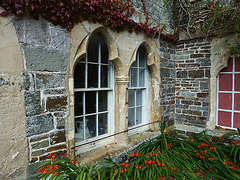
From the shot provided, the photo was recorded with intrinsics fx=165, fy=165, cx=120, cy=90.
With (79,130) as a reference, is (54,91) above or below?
above

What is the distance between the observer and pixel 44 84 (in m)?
2.10

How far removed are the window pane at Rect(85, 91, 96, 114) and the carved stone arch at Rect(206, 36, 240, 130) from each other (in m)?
2.90

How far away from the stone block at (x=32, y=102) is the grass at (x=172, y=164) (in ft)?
1.98

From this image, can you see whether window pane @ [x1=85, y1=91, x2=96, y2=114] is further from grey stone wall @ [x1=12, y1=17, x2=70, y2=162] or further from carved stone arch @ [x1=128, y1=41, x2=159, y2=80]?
carved stone arch @ [x1=128, y1=41, x2=159, y2=80]

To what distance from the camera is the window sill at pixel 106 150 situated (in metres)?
2.61

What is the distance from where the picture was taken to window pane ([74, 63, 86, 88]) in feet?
8.81

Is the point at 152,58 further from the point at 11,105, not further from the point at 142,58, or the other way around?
the point at 11,105

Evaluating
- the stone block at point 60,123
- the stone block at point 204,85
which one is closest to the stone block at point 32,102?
the stone block at point 60,123

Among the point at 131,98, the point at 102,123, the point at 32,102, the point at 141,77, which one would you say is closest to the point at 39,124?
the point at 32,102

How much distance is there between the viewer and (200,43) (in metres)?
4.26

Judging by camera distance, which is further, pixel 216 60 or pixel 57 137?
pixel 216 60

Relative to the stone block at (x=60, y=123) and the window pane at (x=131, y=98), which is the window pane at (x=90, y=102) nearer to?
the stone block at (x=60, y=123)

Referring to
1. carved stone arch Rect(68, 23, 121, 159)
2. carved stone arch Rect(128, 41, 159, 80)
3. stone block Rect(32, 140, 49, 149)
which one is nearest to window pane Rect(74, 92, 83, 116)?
carved stone arch Rect(68, 23, 121, 159)

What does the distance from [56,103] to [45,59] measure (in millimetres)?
589
